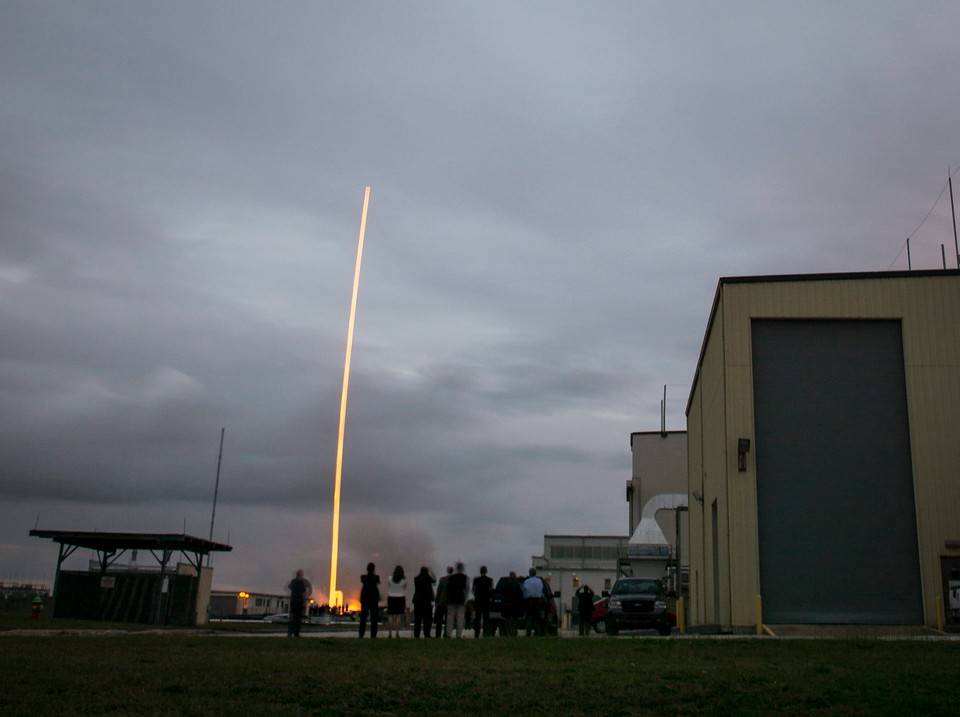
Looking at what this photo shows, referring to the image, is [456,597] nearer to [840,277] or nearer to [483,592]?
[483,592]

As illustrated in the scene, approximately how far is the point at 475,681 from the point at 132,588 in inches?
1242

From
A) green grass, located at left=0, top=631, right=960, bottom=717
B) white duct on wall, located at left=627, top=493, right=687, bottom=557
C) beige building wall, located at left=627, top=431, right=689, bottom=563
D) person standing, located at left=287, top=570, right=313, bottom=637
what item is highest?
beige building wall, located at left=627, top=431, right=689, bottom=563

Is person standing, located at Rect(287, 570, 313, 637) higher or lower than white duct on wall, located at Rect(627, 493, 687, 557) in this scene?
lower

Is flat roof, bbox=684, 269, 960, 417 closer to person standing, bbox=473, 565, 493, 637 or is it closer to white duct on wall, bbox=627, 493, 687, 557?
person standing, bbox=473, 565, 493, 637

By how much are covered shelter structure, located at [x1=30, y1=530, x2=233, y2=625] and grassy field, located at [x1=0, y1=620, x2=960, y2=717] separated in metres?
24.5

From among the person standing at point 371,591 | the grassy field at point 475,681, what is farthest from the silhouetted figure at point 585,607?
the grassy field at point 475,681

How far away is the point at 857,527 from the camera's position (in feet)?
86.9

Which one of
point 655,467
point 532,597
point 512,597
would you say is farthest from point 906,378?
point 655,467

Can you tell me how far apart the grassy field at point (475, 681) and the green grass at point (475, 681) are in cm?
2

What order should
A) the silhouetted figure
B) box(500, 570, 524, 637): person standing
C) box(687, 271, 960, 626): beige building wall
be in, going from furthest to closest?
1. the silhouetted figure
2. box(687, 271, 960, 626): beige building wall
3. box(500, 570, 524, 637): person standing

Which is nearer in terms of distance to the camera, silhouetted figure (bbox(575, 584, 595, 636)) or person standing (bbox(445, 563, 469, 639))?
person standing (bbox(445, 563, 469, 639))

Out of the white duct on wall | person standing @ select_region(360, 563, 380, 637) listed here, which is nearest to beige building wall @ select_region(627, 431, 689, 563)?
the white duct on wall

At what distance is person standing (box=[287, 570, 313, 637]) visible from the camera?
2159 cm

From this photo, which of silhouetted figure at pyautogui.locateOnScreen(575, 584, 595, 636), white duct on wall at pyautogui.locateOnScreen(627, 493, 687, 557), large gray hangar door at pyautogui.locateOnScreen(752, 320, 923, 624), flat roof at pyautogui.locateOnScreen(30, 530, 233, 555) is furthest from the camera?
white duct on wall at pyautogui.locateOnScreen(627, 493, 687, 557)
